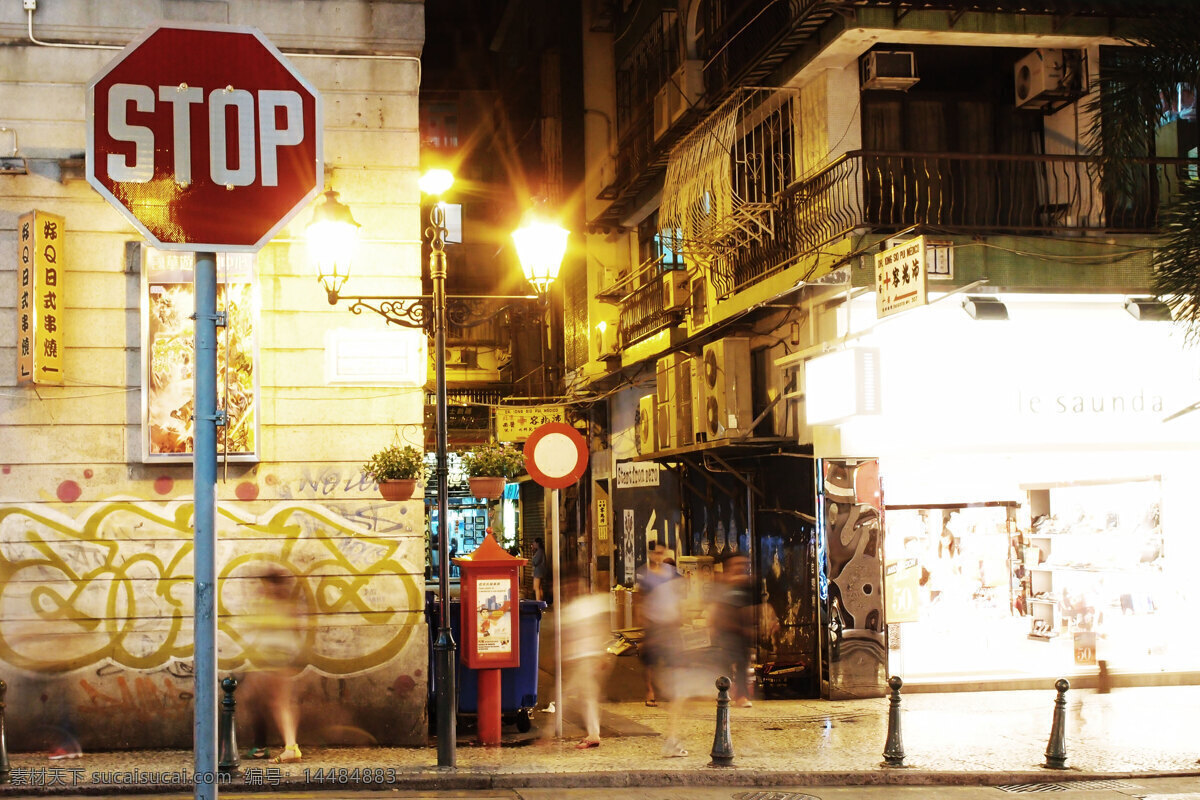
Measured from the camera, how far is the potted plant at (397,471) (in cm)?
1167

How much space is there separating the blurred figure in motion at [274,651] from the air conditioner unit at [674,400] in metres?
7.88

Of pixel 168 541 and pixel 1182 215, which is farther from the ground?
pixel 1182 215

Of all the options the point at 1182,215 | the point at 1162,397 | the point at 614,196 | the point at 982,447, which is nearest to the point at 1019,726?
the point at 982,447

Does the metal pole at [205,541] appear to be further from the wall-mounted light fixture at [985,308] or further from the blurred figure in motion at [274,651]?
the wall-mounted light fixture at [985,308]

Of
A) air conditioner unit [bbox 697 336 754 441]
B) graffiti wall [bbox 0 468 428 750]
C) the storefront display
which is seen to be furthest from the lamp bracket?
air conditioner unit [bbox 697 336 754 441]

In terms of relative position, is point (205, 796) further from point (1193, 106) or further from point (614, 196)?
point (614, 196)

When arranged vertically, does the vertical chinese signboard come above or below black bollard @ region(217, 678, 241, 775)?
above

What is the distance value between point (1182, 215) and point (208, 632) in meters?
8.79

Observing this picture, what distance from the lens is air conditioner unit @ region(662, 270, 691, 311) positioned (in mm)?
19953

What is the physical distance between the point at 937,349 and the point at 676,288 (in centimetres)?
629

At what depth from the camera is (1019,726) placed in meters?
12.9

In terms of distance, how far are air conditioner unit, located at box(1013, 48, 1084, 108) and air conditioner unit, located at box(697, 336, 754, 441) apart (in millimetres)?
4968

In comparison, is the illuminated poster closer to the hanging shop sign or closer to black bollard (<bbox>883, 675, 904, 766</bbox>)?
black bollard (<bbox>883, 675, 904, 766</bbox>)

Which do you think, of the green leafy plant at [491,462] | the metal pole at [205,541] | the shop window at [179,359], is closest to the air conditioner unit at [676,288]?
the green leafy plant at [491,462]
